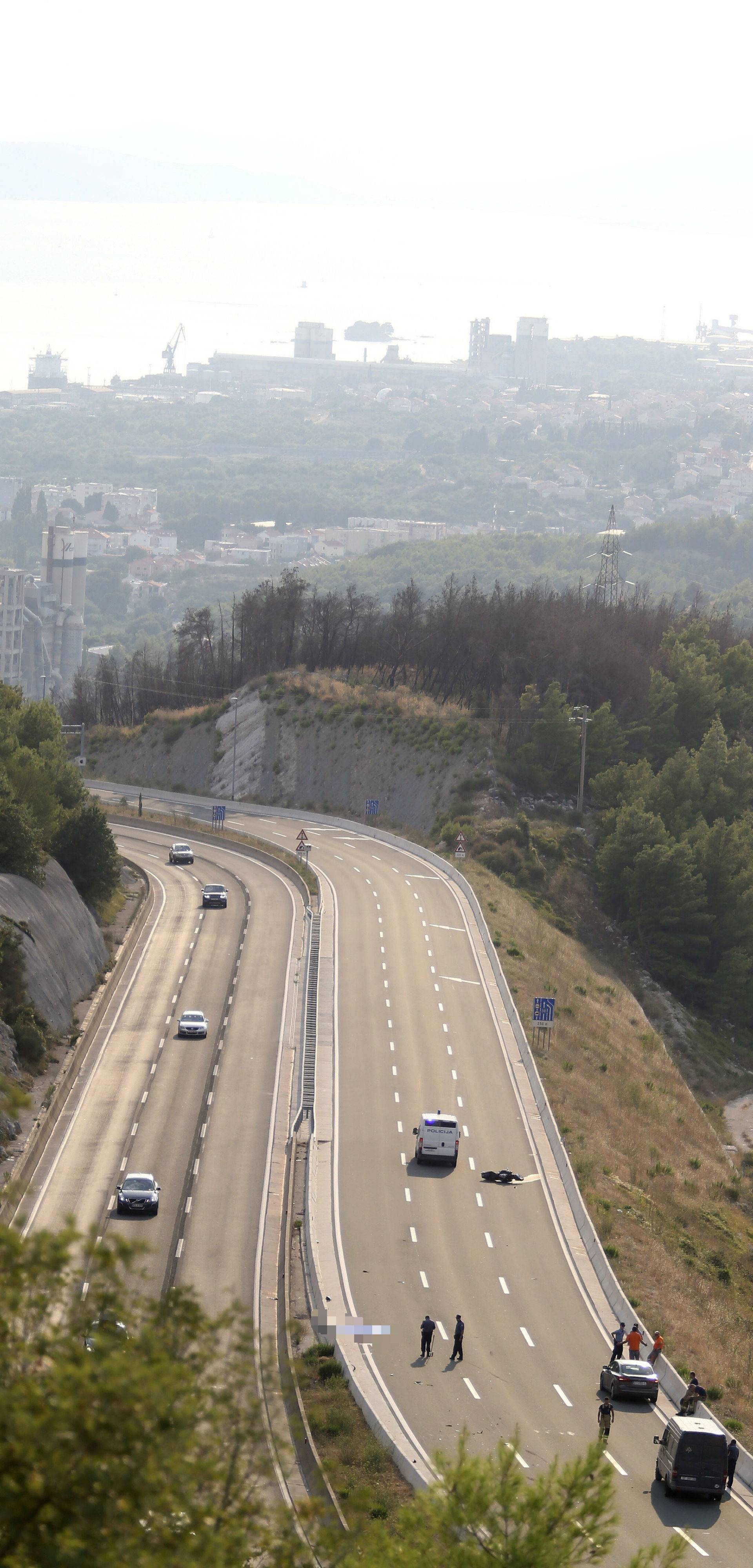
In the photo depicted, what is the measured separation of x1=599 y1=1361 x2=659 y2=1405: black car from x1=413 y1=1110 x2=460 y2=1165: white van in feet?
38.7

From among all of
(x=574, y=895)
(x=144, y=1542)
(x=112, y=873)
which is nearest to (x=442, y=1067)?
(x=112, y=873)

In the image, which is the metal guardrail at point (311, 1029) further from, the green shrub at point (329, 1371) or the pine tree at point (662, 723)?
the pine tree at point (662, 723)

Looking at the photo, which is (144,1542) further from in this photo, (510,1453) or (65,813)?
(65,813)

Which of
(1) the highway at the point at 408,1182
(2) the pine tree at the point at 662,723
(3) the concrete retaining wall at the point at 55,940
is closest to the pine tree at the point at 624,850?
(1) the highway at the point at 408,1182

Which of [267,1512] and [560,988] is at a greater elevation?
[267,1512]

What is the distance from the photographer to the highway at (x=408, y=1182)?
29.7 metres

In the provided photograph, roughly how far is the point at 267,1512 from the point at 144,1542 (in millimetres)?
1582

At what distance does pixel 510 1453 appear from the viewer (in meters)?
17.2

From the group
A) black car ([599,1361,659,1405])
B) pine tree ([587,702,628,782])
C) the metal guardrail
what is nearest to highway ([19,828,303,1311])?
the metal guardrail

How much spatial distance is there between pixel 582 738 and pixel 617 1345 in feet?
204

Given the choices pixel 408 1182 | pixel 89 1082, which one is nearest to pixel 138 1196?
pixel 408 1182

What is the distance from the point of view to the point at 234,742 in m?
109

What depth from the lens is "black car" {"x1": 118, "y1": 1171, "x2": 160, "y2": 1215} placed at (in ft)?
126

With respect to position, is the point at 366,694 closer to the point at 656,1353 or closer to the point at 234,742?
the point at 234,742
